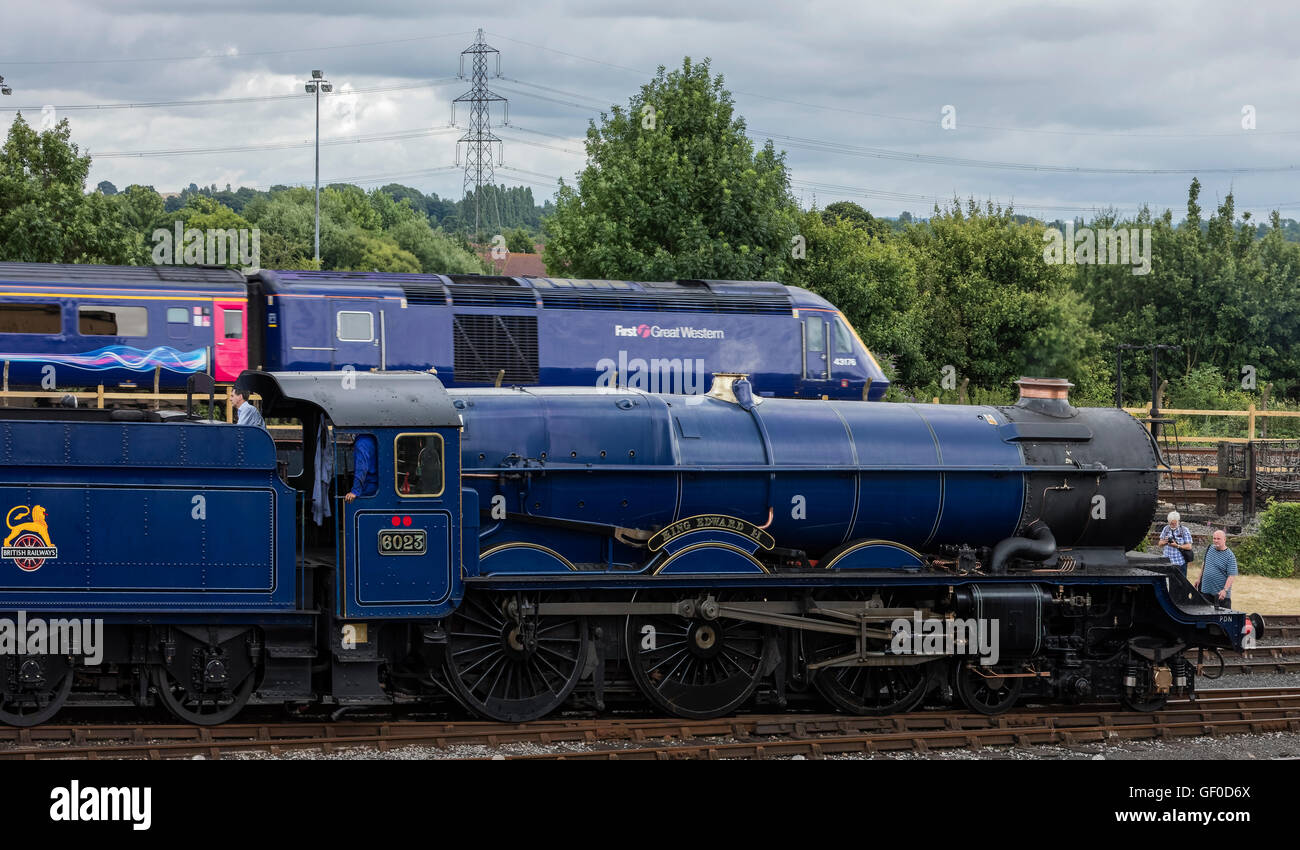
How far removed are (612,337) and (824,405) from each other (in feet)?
36.2

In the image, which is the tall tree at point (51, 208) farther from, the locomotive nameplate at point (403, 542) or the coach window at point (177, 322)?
the locomotive nameplate at point (403, 542)

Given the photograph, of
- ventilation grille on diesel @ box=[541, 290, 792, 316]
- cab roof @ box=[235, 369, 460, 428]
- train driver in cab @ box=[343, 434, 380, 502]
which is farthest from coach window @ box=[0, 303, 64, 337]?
train driver in cab @ box=[343, 434, 380, 502]

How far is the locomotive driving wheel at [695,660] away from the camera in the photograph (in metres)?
13.5

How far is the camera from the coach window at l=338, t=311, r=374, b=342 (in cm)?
2397

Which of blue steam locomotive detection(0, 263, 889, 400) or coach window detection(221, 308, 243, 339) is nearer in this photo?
blue steam locomotive detection(0, 263, 889, 400)

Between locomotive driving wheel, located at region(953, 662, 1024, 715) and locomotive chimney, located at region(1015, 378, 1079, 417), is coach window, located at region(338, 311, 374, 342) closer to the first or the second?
locomotive chimney, located at region(1015, 378, 1079, 417)

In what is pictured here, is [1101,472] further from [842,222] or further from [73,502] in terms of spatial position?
[842,222]

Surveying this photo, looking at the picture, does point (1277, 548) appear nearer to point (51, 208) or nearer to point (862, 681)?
point (862, 681)

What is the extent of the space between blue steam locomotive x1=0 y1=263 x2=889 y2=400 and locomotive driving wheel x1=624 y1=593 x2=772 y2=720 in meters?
10.4

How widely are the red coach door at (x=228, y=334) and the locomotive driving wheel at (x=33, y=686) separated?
12743mm

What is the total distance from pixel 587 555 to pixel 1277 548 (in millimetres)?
19434

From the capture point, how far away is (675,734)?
13.0 m

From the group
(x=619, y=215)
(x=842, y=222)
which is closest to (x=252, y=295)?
(x=619, y=215)

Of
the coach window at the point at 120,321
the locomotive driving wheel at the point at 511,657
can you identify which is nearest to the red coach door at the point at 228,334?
the coach window at the point at 120,321
